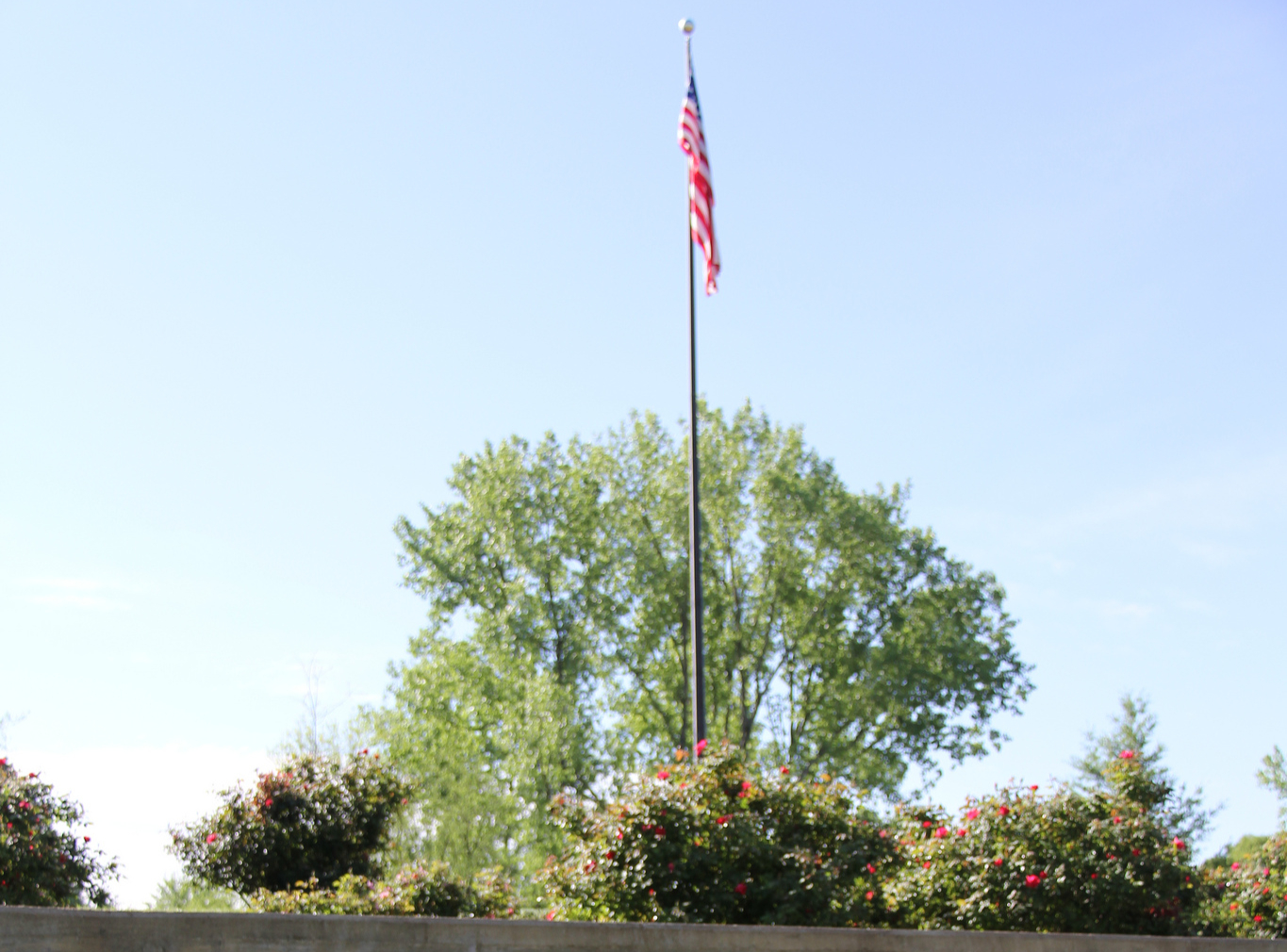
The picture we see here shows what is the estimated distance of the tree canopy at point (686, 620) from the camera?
2850cm

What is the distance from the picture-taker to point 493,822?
27.1 m

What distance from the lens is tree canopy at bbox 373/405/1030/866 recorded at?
28.5 m

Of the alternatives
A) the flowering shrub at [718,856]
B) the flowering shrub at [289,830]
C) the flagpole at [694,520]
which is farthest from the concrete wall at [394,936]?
the flowering shrub at [289,830]

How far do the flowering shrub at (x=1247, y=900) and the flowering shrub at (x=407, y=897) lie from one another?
8.93 meters

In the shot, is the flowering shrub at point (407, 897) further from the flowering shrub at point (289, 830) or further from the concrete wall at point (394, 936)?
the concrete wall at point (394, 936)

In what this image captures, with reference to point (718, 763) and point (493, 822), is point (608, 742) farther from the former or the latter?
point (718, 763)

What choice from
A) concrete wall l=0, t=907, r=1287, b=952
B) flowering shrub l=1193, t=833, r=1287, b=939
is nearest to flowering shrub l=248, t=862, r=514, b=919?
concrete wall l=0, t=907, r=1287, b=952

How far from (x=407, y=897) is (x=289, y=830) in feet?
11.1

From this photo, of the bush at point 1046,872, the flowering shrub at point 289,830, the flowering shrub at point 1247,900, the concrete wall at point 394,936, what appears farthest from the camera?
the flowering shrub at point 289,830

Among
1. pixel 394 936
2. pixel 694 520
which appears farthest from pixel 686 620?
pixel 394 936

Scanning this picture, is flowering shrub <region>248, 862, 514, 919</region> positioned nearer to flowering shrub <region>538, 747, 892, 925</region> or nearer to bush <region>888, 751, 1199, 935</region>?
flowering shrub <region>538, 747, 892, 925</region>

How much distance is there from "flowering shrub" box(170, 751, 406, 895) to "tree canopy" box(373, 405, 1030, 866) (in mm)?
9462

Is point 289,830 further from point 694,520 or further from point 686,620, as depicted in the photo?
point 686,620

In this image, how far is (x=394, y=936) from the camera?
22.7 ft
